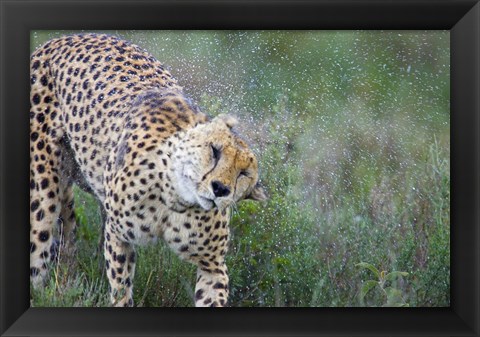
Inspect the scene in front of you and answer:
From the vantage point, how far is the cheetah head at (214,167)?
15203 mm

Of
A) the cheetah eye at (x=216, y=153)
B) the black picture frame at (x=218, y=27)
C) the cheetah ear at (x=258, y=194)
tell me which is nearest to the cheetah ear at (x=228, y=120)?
the cheetah eye at (x=216, y=153)

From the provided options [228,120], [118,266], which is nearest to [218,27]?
[228,120]

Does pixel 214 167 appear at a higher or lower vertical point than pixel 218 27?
lower

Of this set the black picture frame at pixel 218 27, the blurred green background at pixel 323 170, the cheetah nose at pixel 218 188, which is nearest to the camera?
the cheetah nose at pixel 218 188

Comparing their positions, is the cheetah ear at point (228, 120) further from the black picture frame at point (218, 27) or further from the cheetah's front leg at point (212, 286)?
the cheetah's front leg at point (212, 286)

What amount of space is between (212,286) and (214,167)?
56 cm

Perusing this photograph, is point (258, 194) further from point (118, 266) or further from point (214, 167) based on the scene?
point (118, 266)

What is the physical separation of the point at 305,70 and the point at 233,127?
419mm

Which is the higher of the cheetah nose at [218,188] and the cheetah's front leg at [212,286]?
the cheetah nose at [218,188]

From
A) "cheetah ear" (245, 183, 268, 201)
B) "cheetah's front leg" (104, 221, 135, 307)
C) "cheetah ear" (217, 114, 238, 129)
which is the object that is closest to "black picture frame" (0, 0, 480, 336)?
"cheetah's front leg" (104, 221, 135, 307)

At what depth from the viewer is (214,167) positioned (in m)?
15.2

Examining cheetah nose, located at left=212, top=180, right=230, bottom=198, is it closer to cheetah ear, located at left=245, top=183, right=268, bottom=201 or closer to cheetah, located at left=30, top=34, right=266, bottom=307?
cheetah, located at left=30, top=34, right=266, bottom=307

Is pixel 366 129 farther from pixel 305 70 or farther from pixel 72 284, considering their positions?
pixel 72 284

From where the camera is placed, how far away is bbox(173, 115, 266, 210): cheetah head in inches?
599
